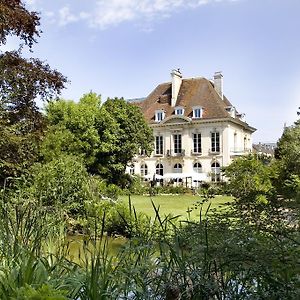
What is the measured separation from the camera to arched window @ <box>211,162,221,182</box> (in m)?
36.9

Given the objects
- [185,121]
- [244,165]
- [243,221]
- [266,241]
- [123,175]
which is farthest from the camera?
[185,121]

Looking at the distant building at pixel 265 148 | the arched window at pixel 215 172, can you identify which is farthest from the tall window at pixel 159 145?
the distant building at pixel 265 148

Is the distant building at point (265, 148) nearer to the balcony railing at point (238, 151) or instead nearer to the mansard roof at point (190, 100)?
the balcony railing at point (238, 151)

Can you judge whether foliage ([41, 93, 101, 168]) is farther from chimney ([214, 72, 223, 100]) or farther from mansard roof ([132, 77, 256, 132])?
chimney ([214, 72, 223, 100])

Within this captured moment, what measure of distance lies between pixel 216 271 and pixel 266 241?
1.10 ft

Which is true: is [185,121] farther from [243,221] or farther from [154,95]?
[243,221]

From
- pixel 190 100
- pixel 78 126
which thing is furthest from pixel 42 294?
pixel 190 100

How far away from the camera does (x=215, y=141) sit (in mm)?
38469

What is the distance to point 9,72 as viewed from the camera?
31.7 ft

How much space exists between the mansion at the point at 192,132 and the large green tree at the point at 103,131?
7881 mm

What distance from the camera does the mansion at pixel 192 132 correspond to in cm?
3797

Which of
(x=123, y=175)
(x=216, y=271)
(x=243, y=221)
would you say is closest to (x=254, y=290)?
(x=216, y=271)

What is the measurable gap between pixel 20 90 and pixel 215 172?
2903cm

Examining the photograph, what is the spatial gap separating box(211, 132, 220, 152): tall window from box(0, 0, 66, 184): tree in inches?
1131
